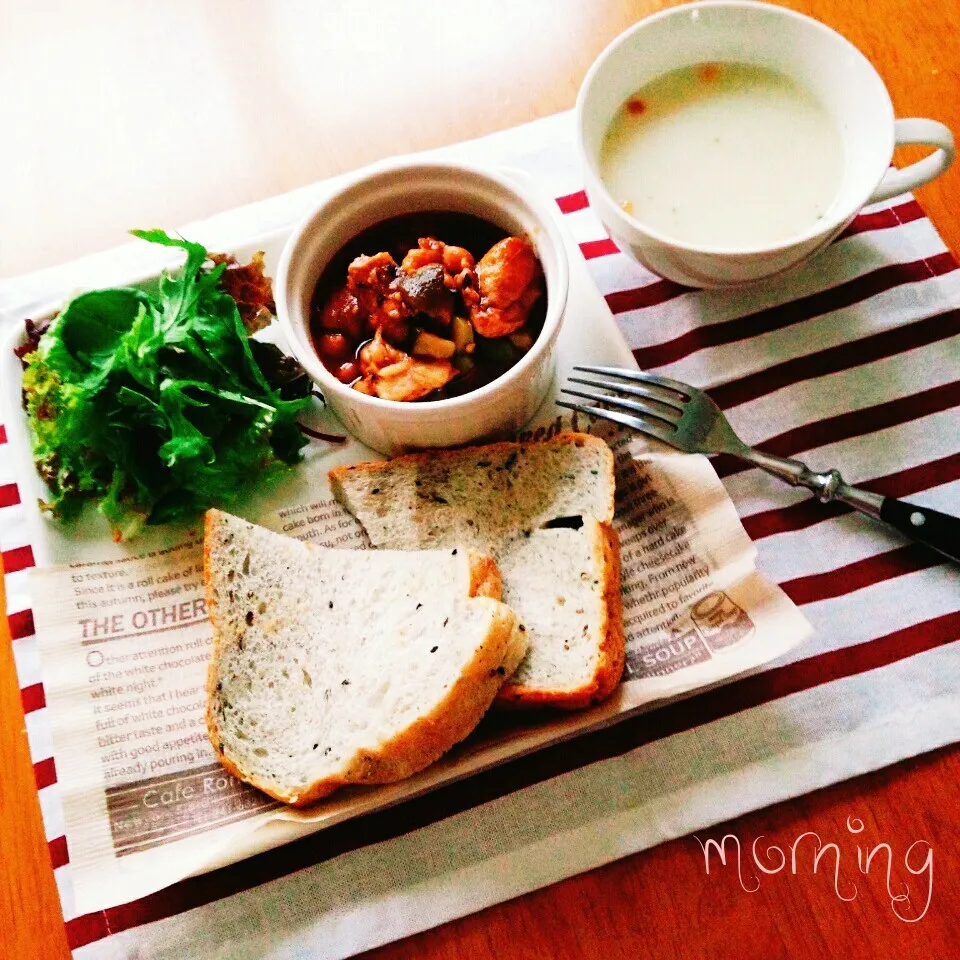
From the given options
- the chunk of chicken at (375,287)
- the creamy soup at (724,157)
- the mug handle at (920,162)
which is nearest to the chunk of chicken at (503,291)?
the chunk of chicken at (375,287)

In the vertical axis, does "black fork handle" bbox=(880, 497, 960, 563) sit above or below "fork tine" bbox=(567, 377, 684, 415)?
below

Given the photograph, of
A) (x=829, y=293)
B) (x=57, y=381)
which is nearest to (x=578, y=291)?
(x=829, y=293)

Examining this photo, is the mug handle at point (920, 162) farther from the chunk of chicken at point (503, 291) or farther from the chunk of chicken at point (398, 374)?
the chunk of chicken at point (398, 374)

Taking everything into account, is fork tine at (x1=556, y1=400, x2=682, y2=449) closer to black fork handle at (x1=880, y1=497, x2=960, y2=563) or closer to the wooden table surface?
black fork handle at (x1=880, y1=497, x2=960, y2=563)

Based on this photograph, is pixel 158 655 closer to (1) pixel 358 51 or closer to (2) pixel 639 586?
(2) pixel 639 586

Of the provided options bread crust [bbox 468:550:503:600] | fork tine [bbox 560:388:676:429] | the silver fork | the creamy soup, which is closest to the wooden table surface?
the creamy soup

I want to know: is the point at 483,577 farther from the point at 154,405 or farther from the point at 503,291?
the point at 154,405
